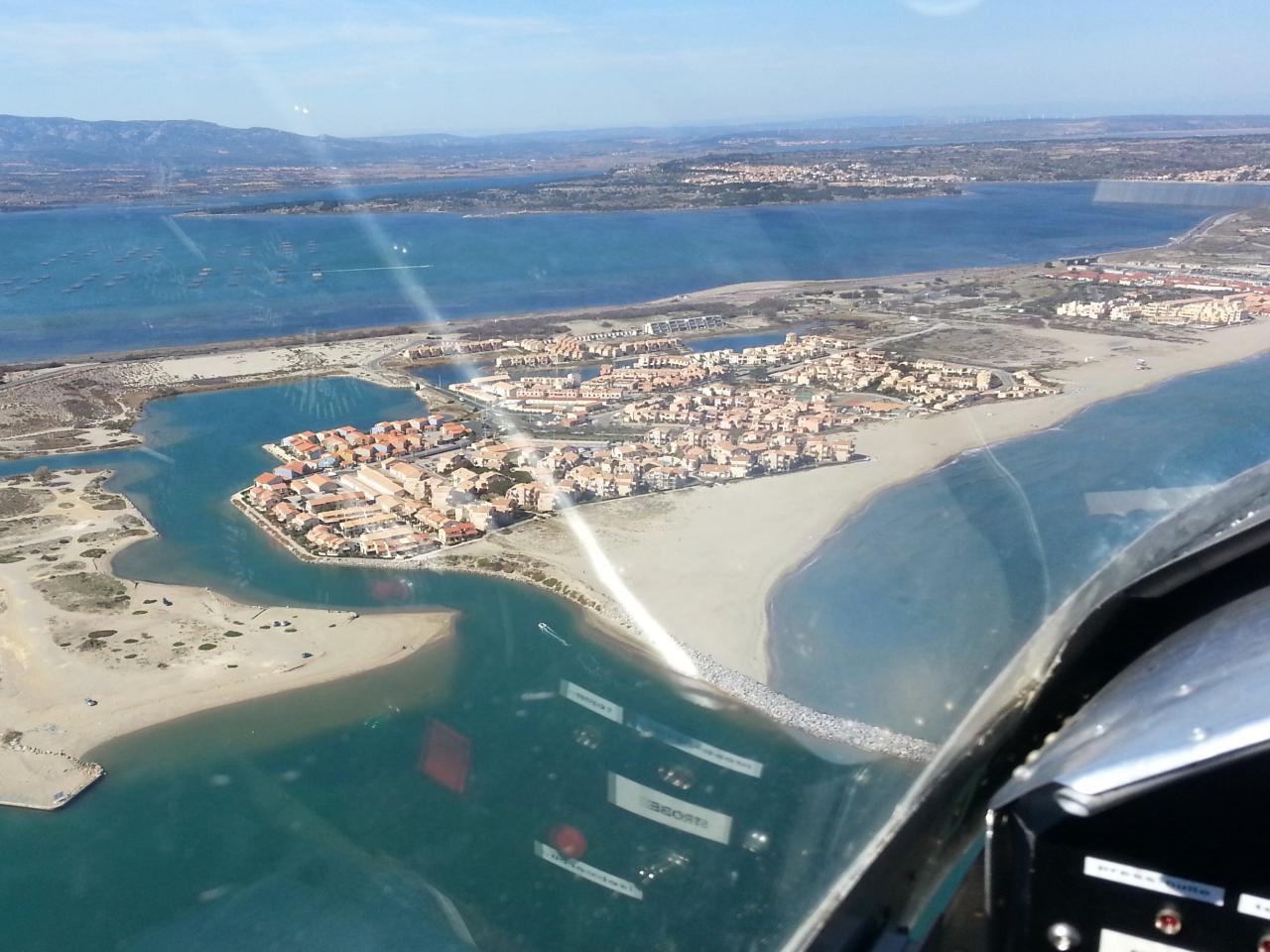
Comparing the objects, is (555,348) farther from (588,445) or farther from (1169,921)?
(1169,921)

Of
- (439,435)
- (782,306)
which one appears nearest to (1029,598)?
(439,435)

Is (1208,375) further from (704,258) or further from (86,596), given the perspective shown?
(704,258)

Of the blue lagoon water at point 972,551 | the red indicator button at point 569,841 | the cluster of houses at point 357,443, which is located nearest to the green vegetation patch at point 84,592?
the cluster of houses at point 357,443

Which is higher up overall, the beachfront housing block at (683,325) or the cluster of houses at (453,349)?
the beachfront housing block at (683,325)

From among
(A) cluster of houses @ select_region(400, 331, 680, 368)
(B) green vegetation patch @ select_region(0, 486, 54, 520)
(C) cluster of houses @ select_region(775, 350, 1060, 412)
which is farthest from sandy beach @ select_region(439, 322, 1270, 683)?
(A) cluster of houses @ select_region(400, 331, 680, 368)

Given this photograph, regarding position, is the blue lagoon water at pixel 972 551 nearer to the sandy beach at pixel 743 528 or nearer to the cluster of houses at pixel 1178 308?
the sandy beach at pixel 743 528

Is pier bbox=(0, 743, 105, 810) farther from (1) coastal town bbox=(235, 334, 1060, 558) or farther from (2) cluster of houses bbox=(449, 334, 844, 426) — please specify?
(2) cluster of houses bbox=(449, 334, 844, 426)

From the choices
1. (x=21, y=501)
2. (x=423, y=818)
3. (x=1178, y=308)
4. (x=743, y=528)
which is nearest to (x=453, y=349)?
(x=21, y=501)
